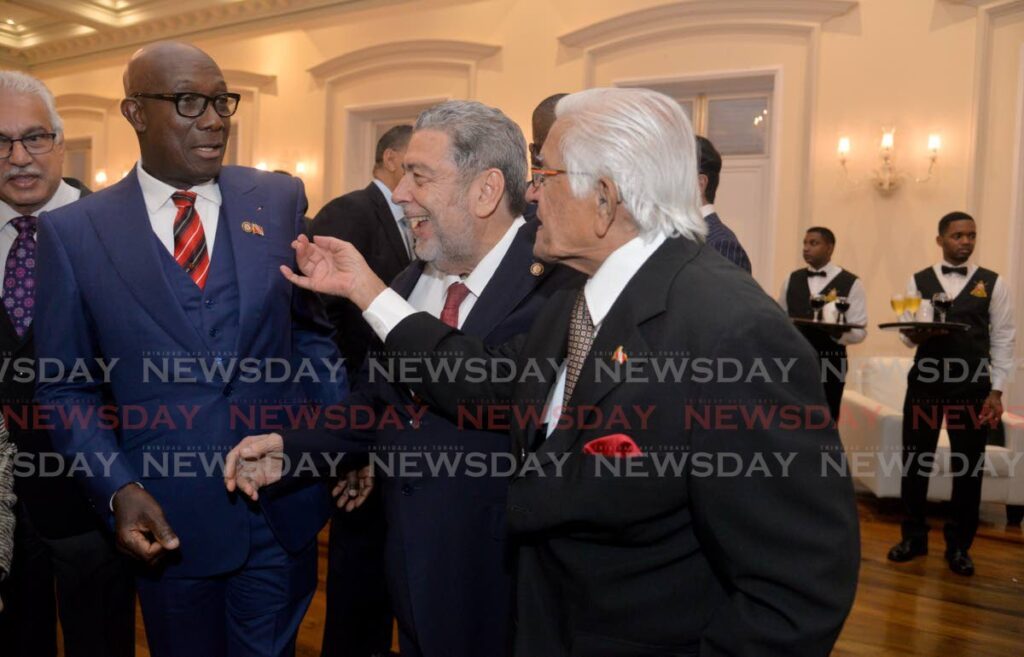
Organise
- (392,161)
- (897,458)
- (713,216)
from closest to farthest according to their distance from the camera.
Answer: (713,216), (392,161), (897,458)

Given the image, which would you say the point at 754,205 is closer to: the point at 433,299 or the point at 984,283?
the point at 984,283

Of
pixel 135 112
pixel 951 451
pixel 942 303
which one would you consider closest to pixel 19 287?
pixel 135 112

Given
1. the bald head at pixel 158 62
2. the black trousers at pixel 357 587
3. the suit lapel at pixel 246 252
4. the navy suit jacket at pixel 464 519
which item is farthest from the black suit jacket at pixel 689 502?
the black trousers at pixel 357 587

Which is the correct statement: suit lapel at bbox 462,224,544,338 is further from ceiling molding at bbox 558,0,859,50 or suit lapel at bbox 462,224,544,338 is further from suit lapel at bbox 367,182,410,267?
ceiling molding at bbox 558,0,859,50

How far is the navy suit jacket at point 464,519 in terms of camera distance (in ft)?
5.30

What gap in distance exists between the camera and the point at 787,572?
3.41 ft

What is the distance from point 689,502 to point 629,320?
26cm

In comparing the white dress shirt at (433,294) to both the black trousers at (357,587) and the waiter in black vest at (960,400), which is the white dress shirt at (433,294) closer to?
the black trousers at (357,587)

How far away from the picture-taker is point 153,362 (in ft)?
5.35

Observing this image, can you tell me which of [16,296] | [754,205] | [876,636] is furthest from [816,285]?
[16,296]

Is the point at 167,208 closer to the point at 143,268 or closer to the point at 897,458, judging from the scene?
the point at 143,268

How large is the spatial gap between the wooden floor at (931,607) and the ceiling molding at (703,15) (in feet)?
12.7

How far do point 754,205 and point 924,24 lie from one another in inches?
71.1

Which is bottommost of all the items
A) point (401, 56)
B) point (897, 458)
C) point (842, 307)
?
point (897, 458)
